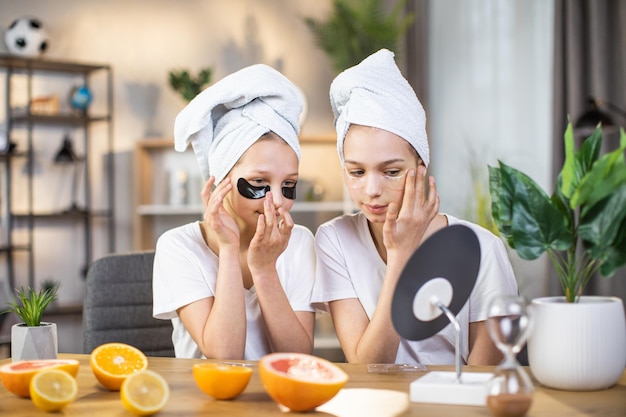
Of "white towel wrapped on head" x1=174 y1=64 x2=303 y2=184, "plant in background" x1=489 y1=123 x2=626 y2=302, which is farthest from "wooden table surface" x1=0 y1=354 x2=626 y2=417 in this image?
"white towel wrapped on head" x1=174 y1=64 x2=303 y2=184

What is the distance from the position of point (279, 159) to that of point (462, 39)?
3.83 m

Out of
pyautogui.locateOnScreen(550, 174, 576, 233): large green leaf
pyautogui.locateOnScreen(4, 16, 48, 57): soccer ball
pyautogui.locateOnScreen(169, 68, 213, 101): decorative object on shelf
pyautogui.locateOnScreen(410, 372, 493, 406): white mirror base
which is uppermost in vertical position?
pyautogui.locateOnScreen(4, 16, 48, 57): soccer ball

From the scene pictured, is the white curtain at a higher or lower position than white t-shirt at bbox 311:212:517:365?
higher

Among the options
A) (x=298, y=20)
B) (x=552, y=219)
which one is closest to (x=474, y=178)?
(x=298, y=20)

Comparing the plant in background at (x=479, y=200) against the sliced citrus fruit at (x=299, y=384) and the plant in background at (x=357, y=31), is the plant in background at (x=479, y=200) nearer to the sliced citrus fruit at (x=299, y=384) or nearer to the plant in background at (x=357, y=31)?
the plant in background at (x=357, y=31)

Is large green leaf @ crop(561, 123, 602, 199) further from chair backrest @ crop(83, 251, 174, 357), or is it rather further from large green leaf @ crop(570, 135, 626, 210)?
chair backrest @ crop(83, 251, 174, 357)

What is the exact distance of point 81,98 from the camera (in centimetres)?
548

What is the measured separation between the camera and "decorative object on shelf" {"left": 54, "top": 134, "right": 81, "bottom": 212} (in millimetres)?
5469

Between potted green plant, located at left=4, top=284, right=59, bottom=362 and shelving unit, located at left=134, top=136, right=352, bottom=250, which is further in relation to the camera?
shelving unit, located at left=134, top=136, right=352, bottom=250

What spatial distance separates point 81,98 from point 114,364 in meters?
4.34

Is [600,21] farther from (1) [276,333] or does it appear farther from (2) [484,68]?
(1) [276,333]

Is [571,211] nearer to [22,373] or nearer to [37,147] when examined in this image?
[22,373]

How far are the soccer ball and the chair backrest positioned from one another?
11.5 feet

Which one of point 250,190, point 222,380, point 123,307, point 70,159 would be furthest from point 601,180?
point 70,159
